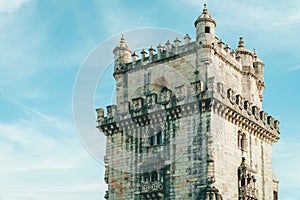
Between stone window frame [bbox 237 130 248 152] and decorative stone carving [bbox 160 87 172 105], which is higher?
decorative stone carving [bbox 160 87 172 105]

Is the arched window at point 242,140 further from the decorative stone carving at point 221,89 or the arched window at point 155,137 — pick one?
the arched window at point 155,137

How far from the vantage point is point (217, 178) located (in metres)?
43.5

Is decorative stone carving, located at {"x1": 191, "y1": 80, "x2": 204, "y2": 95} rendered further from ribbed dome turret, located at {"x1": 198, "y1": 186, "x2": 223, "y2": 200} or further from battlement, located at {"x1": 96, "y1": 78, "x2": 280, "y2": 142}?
ribbed dome turret, located at {"x1": 198, "y1": 186, "x2": 223, "y2": 200}

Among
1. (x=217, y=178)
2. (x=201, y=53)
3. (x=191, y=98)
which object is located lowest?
(x=217, y=178)

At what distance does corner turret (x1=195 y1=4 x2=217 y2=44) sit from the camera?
47.3 metres

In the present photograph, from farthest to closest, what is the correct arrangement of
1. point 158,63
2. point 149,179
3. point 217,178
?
point 158,63
point 149,179
point 217,178

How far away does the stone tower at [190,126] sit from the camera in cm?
4450

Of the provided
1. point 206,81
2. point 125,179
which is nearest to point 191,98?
point 206,81

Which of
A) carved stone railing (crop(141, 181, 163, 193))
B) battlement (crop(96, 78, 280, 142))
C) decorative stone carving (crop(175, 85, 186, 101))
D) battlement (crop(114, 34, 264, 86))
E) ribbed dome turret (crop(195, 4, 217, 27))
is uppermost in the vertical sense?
ribbed dome turret (crop(195, 4, 217, 27))

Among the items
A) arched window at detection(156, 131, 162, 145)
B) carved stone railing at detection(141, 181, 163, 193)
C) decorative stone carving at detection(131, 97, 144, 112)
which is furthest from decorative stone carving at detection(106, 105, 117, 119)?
carved stone railing at detection(141, 181, 163, 193)

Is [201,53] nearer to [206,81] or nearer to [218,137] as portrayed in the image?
[206,81]

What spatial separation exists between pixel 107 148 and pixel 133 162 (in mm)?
3505

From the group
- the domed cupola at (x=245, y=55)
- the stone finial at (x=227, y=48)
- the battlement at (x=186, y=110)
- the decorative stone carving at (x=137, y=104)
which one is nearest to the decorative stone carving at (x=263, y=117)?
the battlement at (x=186, y=110)

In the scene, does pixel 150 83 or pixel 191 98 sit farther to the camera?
pixel 150 83
